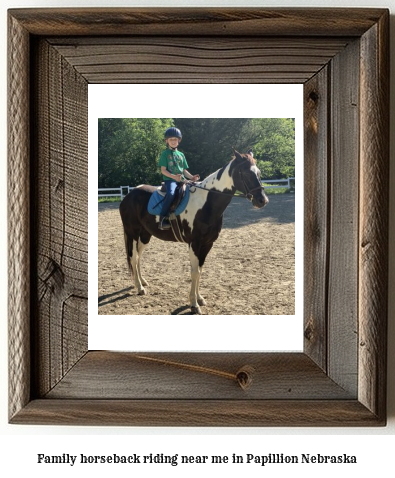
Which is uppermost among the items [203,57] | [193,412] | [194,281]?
[203,57]

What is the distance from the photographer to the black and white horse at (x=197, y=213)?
0.65 meters

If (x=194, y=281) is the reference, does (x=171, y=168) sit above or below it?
above

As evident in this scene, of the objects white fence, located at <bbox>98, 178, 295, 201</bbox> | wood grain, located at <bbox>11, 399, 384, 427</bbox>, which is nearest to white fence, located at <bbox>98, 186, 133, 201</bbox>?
white fence, located at <bbox>98, 178, 295, 201</bbox>

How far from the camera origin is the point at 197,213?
0.66 m

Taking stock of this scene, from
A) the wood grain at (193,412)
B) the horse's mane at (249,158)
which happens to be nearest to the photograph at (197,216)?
the horse's mane at (249,158)

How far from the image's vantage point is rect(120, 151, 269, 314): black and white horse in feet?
2.14

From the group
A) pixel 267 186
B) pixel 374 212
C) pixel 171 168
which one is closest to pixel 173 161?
pixel 171 168

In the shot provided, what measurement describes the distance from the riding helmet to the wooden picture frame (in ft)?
0.18

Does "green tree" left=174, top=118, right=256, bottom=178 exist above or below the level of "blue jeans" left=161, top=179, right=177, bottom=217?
above

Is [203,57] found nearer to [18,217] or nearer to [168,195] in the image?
[168,195]

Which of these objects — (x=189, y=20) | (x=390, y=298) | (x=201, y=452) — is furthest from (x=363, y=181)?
(x=201, y=452)

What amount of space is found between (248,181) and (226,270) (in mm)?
104

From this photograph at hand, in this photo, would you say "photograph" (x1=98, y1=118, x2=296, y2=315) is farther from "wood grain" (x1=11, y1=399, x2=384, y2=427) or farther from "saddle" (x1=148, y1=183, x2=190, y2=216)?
"wood grain" (x1=11, y1=399, x2=384, y2=427)

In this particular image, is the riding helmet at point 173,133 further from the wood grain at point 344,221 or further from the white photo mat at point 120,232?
the wood grain at point 344,221
